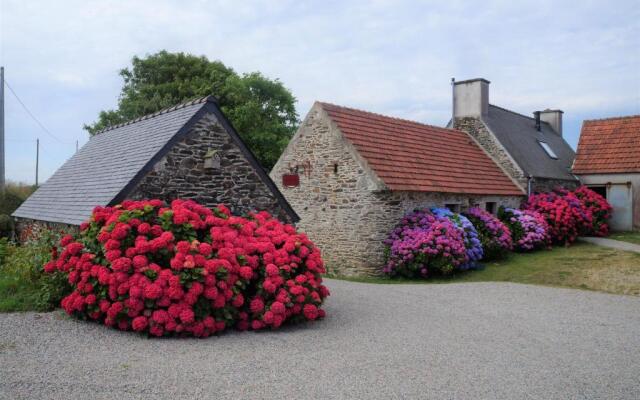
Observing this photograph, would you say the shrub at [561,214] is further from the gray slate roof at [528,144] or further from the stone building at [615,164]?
the stone building at [615,164]

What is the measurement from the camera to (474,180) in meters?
18.8

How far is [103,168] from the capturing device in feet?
40.3

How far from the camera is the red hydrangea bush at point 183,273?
23.6 feet


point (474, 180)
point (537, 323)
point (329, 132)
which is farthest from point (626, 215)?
point (537, 323)

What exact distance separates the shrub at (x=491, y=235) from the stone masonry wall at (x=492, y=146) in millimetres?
4509

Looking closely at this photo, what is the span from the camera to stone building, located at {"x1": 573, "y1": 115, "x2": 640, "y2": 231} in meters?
22.1

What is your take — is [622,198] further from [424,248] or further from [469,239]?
[424,248]

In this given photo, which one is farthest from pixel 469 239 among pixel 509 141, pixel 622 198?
pixel 622 198

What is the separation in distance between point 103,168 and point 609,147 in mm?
21589

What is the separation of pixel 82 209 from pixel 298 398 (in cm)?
751

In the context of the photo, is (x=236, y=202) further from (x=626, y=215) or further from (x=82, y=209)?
(x=626, y=215)

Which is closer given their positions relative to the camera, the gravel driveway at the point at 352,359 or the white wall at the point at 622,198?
the gravel driveway at the point at 352,359

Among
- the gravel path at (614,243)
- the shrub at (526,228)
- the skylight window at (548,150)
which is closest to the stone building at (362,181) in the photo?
Result: the shrub at (526,228)

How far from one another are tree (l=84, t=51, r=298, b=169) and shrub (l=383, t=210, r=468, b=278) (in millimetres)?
19745
